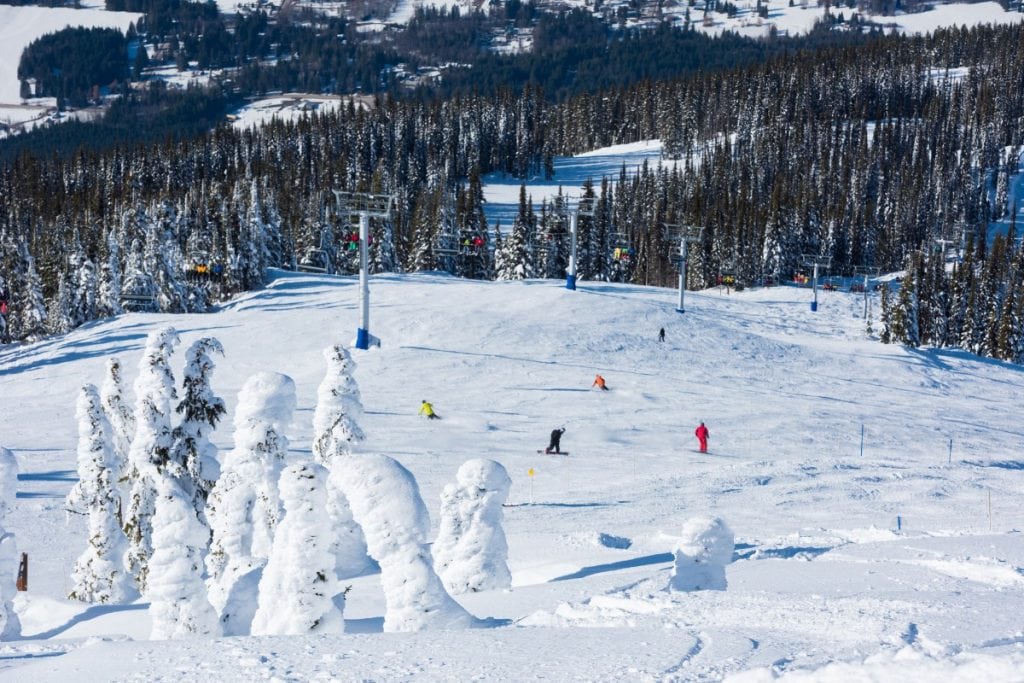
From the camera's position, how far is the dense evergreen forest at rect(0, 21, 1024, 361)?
249 ft

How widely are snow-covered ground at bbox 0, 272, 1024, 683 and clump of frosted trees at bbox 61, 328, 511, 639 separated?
1.06 m

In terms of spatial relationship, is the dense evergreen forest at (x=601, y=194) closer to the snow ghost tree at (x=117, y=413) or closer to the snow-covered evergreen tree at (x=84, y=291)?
the snow-covered evergreen tree at (x=84, y=291)

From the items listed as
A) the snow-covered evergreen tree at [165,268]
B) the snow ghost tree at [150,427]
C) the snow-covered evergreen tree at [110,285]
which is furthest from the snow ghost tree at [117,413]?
the snow-covered evergreen tree at [110,285]

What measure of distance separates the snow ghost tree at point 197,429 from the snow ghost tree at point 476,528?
5511 mm

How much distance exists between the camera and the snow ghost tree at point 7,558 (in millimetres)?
15367

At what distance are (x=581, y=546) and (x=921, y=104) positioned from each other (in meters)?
188

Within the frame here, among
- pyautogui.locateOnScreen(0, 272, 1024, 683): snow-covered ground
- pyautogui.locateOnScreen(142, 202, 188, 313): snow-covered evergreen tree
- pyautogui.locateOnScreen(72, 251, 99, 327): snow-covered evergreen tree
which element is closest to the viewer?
pyautogui.locateOnScreen(0, 272, 1024, 683): snow-covered ground

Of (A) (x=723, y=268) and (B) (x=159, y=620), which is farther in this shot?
(A) (x=723, y=268)

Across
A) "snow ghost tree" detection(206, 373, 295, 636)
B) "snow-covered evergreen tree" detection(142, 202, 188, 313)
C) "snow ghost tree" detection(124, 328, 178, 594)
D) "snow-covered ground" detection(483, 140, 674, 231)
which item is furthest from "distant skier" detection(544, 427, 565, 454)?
"snow-covered ground" detection(483, 140, 674, 231)

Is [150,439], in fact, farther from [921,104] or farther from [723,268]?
[921,104]

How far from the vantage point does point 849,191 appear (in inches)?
5630

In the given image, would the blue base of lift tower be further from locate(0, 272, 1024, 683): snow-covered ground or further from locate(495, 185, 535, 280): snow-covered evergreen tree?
locate(495, 185, 535, 280): snow-covered evergreen tree

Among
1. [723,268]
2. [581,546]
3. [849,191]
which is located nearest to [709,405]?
[581,546]

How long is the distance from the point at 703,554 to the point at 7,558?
34.2ft
